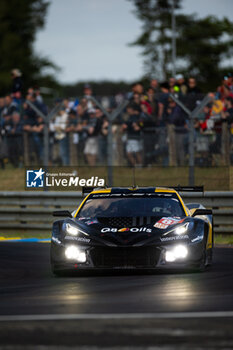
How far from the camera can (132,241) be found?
40.1 ft

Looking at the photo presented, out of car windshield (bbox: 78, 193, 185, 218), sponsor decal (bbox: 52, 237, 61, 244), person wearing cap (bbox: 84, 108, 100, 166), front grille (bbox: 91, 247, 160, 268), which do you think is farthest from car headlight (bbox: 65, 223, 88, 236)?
person wearing cap (bbox: 84, 108, 100, 166)

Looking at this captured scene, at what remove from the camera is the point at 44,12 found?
80312mm

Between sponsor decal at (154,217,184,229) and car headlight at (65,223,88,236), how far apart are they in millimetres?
942

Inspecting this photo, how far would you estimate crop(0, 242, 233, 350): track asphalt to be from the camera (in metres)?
7.56

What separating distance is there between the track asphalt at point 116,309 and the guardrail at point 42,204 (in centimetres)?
510

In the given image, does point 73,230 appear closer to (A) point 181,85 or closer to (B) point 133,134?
(B) point 133,134

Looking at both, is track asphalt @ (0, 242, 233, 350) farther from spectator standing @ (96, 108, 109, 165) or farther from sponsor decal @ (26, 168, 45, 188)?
spectator standing @ (96, 108, 109, 165)

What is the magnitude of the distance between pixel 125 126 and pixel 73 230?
8710 millimetres

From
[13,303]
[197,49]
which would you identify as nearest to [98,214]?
[13,303]

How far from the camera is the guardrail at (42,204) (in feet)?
61.5

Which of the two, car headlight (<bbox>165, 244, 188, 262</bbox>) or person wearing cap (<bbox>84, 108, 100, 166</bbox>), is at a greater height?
person wearing cap (<bbox>84, 108, 100, 166</bbox>)

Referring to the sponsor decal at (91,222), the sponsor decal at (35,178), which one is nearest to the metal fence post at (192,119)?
the sponsor decal at (35,178)

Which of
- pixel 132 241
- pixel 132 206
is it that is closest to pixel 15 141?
pixel 132 206

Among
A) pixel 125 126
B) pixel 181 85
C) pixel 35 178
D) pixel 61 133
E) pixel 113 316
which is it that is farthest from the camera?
pixel 181 85
